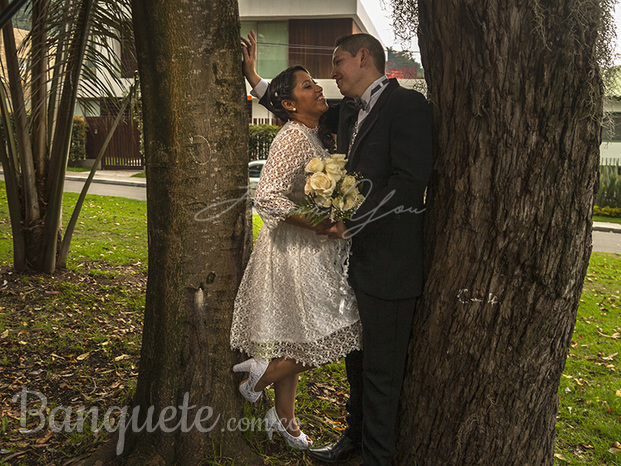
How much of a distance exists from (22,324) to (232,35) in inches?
142

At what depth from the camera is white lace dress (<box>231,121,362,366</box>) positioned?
10.0 feet

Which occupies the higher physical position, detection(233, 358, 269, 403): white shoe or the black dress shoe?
detection(233, 358, 269, 403): white shoe

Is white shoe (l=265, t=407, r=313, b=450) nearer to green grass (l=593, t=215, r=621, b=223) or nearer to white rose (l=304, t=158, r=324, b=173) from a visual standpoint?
white rose (l=304, t=158, r=324, b=173)

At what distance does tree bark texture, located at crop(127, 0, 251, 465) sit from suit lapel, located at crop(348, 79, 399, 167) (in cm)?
61

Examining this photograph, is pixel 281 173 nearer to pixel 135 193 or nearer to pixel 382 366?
pixel 382 366

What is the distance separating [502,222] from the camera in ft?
8.79

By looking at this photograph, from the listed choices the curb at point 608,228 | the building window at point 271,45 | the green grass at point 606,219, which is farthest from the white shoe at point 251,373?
the building window at point 271,45

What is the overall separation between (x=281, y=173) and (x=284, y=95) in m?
0.49

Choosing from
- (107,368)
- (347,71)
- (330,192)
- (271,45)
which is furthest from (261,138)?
(330,192)

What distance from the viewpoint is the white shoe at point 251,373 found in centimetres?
318

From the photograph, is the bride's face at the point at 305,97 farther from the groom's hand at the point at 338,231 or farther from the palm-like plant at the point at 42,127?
the palm-like plant at the point at 42,127

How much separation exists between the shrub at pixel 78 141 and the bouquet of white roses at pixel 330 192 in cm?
2298

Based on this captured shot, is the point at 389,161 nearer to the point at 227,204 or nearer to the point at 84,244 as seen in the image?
the point at 227,204

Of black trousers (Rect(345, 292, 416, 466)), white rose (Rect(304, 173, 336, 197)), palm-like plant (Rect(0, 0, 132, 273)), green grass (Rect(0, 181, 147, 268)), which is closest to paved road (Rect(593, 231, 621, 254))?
green grass (Rect(0, 181, 147, 268))
